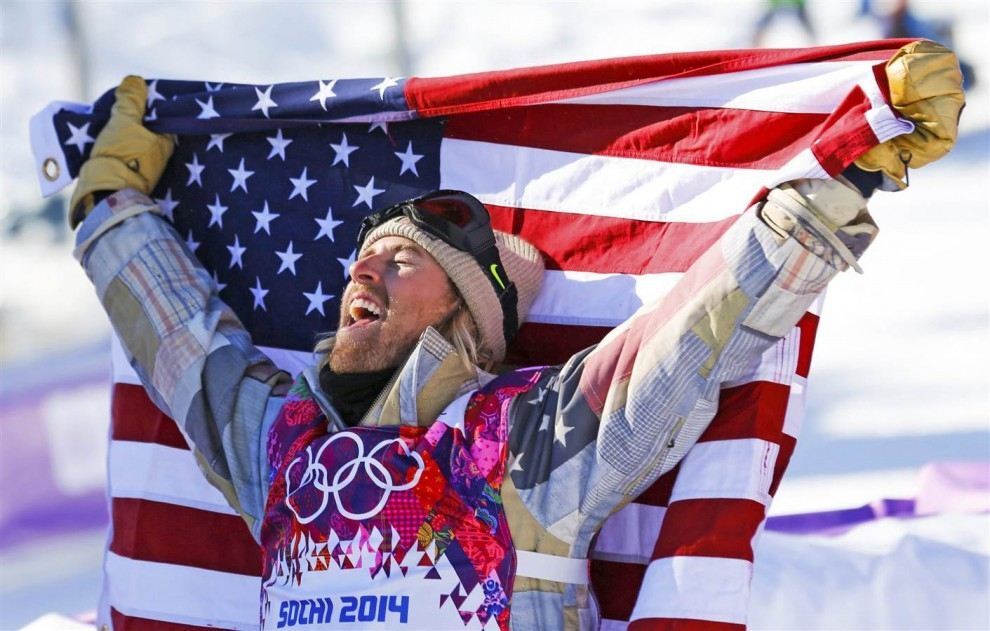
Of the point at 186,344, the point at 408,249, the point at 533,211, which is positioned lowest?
the point at 186,344

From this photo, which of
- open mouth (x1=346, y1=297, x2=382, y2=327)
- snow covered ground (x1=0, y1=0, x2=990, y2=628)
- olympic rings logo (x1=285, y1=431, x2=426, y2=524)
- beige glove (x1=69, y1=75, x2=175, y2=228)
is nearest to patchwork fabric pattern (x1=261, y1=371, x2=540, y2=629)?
olympic rings logo (x1=285, y1=431, x2=426, y2=524)

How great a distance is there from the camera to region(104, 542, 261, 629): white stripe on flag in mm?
→ 2904

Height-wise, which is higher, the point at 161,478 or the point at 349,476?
the point at 161,478

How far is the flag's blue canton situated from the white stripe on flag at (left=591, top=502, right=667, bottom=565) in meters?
0.82

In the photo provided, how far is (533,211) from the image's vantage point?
2.91 metres

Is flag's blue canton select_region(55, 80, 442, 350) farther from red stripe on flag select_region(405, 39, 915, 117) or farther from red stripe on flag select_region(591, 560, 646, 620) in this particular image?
red stripe on flag select_region(591, 560, 646, 620)

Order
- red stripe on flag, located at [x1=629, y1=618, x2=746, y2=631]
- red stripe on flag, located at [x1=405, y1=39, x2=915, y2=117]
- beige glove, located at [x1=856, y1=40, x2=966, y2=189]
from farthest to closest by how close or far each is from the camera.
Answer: red stripe on flag, located at [x1=405, y1=39, x2=915, y2=117], red stripe on flag, located at [x1=629, y1=618, x2=746, y2=631], beige glove, located at [x1=856, y1=40, x2=966, y2=189]

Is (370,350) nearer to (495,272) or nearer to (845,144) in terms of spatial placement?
(495,272)

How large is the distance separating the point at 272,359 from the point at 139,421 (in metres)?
0.33

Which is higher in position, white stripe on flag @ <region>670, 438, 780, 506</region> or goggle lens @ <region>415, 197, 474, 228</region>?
goggle lens @ <region>415, 197, 474, 228</region>

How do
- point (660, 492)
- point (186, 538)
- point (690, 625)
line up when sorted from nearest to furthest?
point (690, 625)
point (660, 492)
point (186, 538)

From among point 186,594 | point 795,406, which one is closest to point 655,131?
point 795,406

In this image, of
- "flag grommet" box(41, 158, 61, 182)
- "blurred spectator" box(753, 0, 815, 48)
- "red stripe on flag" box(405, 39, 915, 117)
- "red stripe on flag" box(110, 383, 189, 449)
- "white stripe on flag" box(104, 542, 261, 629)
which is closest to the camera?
"red stripe on flag" box(405, 39, 915, 117)

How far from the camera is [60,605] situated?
4.16m
